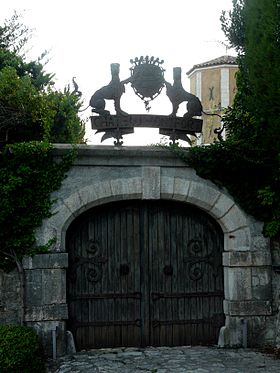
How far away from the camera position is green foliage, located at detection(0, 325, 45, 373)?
5504 mm

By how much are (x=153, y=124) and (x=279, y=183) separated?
6.45ft

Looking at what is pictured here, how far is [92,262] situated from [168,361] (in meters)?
1.72

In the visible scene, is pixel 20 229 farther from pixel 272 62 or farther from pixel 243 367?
pixel 272 62

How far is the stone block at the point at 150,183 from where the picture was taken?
7.23 meters

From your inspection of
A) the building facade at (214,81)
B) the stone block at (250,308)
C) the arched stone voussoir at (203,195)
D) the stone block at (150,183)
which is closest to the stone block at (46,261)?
the stone block at (150,183)

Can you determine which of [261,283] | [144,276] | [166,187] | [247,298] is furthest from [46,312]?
[261,283]

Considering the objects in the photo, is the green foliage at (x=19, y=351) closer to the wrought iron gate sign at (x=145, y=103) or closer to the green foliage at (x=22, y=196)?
the green foliage at (x=22, y=196)

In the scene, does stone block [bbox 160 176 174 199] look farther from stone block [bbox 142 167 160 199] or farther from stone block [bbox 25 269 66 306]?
stone block [bbox 25 269 66 306]

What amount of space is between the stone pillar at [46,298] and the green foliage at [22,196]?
0.64ft

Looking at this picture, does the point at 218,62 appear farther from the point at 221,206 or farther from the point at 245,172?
the point at 221,206

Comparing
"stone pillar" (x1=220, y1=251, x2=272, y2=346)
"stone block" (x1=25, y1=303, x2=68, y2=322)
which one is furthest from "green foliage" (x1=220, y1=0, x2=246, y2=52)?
"stone block" (x1=25, y1=303, x2=68, y2=322)

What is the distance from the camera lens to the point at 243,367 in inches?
246

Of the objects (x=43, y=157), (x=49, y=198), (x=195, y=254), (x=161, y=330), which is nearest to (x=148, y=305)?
(x=161, y=330)

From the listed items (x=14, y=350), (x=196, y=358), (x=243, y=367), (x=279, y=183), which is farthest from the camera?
(x=279, y=183)
